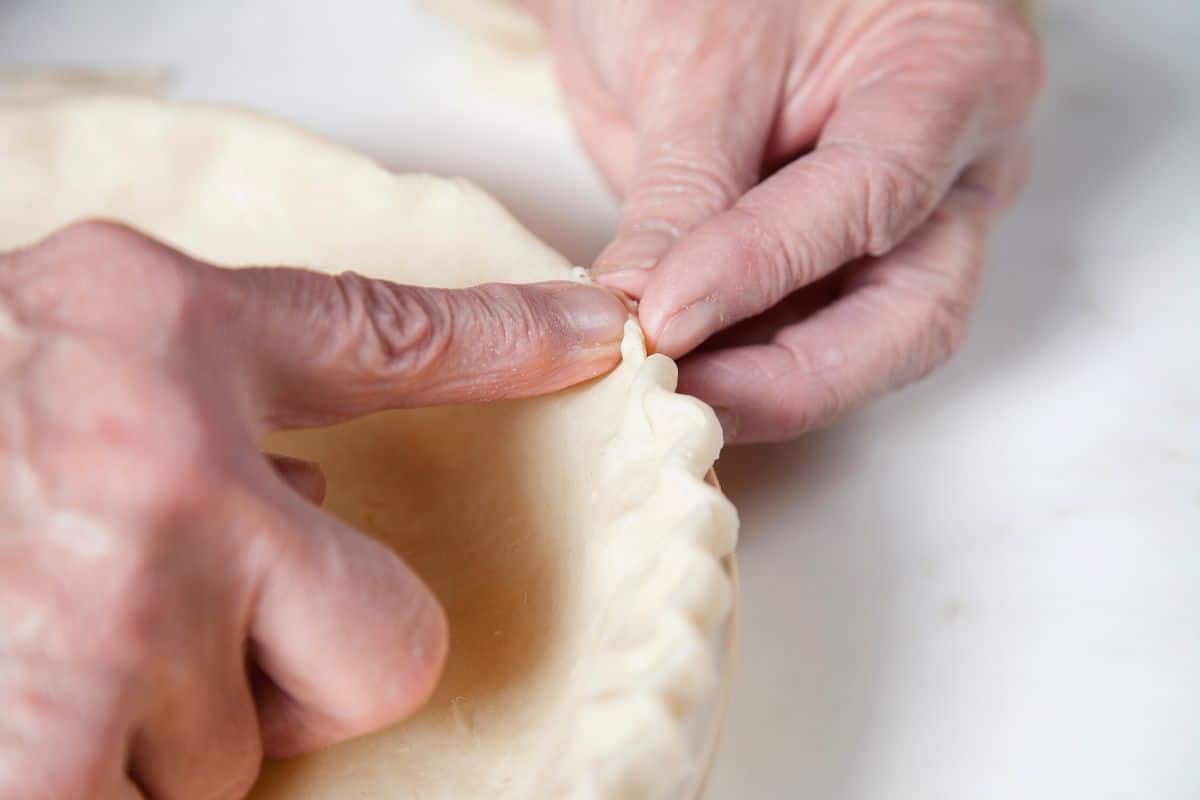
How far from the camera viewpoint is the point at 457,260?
0.78m

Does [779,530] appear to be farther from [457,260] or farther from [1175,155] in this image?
[1175,155]

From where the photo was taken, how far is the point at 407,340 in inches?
24.8

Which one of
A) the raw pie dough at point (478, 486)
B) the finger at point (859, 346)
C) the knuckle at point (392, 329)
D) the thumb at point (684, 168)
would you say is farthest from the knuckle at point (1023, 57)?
the knuckle at point (392, 329)

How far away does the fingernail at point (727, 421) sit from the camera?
0.83 m

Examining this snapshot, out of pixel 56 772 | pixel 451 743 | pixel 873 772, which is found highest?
pixel 56 772

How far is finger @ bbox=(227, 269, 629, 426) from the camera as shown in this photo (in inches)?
23.2

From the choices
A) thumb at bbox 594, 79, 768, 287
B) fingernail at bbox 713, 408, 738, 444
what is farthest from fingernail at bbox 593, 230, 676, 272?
fingernail at bbox 713, 408, 738, 444

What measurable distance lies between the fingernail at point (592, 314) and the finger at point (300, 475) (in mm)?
185

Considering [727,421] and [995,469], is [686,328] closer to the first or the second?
[727,421]

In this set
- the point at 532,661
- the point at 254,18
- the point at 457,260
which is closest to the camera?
the point at 532,661

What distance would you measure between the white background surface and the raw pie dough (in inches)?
9.2

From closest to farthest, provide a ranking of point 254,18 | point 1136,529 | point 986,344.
Result: point 1136,529, point 986,344, point 254,18

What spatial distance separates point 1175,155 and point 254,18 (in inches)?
44.0

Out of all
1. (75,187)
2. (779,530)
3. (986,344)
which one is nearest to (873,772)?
(779,530)
